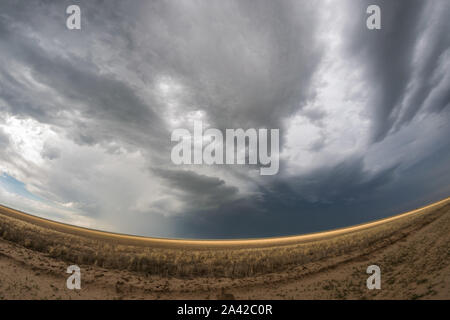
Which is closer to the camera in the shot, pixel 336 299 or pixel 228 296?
pixel 336 299

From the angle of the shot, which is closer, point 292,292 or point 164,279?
point 292,292

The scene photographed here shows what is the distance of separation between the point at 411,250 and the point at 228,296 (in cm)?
1907

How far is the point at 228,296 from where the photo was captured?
42.1ft

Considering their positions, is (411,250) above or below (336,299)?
above
